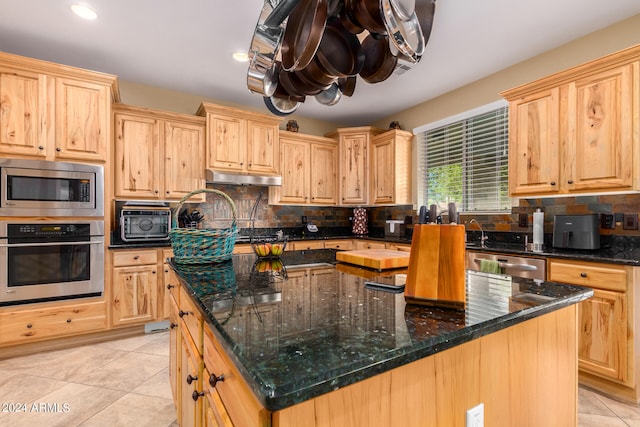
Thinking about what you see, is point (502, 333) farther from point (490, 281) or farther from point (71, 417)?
point (71, 417)

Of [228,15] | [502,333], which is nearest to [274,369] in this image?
[502,333]

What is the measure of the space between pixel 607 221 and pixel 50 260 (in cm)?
458

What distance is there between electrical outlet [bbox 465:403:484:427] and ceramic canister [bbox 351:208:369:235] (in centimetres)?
396

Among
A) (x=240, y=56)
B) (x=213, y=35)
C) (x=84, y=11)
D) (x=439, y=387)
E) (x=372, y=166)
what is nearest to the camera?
(x=439, y=387)

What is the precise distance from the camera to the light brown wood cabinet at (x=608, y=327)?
191 cm

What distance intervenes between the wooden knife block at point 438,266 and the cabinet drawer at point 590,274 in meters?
1.91

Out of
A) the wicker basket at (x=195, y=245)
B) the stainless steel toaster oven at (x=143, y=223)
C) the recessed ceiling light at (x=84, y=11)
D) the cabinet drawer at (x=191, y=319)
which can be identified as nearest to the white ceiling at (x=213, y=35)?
the recessed ceiling light at (x=84, y=11)

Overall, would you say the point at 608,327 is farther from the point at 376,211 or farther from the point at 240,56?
the point at 240,56

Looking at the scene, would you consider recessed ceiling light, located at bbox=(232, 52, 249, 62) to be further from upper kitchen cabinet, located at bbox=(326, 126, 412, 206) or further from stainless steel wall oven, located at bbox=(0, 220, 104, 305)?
stainless steel wall oven, located at bbox=(0, 220, 104, 305)

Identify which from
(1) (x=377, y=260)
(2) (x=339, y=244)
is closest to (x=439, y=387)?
(1) (x=377, y=260)

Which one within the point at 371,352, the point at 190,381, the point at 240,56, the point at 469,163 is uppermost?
the point at 240,56

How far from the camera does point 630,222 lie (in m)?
2.34

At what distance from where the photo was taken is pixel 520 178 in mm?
2752

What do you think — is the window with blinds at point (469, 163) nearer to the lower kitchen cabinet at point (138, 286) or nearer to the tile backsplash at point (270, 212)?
the tile backsplash at point (270, 212)
